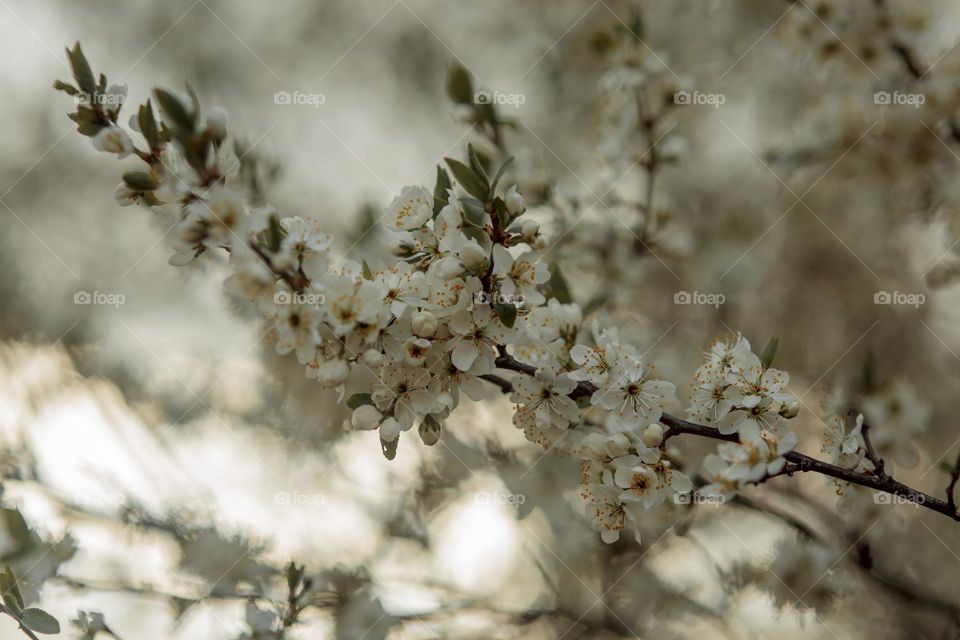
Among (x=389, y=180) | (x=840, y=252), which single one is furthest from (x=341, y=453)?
(x=840, y=252)

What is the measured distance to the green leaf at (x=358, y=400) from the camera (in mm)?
1093

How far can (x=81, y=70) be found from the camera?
3.15ft

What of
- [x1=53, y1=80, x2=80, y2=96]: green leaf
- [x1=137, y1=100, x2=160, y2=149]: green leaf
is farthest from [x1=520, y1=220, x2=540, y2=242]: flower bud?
[x1=53, y1=80, x2=80, y2=96]: green leaf

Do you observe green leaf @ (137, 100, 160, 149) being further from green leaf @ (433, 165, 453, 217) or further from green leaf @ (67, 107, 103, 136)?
green leaf @ (433, 165, 453, 217)

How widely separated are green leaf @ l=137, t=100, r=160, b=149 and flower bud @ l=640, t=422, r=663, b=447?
0.75 meters

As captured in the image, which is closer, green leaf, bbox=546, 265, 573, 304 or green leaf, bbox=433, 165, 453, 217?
green leaf, bbox=433, 165, 453, 217

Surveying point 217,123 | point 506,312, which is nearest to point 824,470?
point 506,312

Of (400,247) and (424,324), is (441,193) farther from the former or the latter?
(424,324)

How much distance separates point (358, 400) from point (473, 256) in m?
0.27

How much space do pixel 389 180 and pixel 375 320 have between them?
2007 mm

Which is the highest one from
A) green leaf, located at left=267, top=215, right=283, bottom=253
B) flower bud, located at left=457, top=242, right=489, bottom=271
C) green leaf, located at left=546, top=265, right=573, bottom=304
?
green leaf, located at left=546, top=265, right=573, bottom=304

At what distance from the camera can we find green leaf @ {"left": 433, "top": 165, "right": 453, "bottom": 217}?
1124 millimetres

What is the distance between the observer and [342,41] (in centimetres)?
357

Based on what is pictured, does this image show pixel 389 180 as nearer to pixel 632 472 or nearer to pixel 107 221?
pixel 107 221
